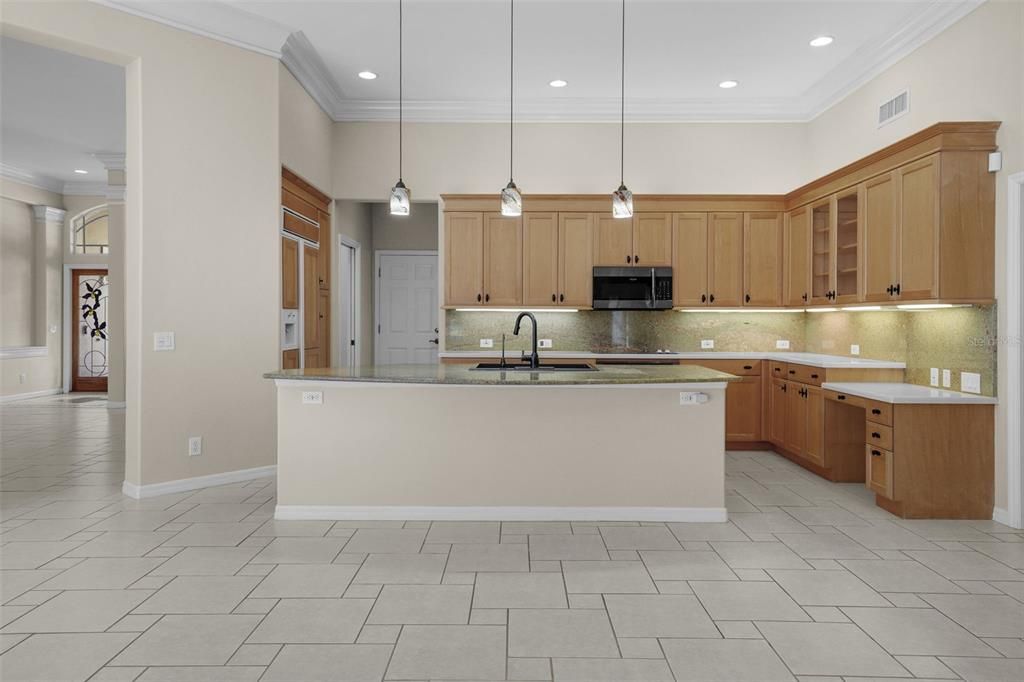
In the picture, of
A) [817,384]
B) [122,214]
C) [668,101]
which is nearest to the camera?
[817,384]

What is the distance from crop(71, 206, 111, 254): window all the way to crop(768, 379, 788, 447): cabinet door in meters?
10.6

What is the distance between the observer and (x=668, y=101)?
640 centimetres

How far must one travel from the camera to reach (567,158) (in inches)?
258

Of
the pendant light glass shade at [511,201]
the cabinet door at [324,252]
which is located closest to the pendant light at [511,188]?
the pendant light glass shade at [511,201]

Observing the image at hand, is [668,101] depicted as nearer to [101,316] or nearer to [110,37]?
[110,37]

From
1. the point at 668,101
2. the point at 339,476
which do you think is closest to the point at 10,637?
the point at 339,476

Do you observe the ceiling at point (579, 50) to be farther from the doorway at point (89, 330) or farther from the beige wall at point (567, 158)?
the doorway at point (89, 330)

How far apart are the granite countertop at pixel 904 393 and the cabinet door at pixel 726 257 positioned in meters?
1.68

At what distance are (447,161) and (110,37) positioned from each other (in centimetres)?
315

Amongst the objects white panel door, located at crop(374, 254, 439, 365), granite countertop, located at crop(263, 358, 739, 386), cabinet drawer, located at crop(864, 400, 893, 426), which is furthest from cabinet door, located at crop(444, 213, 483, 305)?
cabinet drawer, located at crop(864, 400, 893, 426)

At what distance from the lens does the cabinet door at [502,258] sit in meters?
6.22

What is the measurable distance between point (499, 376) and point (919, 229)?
295cm

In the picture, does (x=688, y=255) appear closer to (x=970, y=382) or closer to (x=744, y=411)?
(x=744, y=411)

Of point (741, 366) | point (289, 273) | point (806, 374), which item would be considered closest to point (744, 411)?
point (741, 366)
